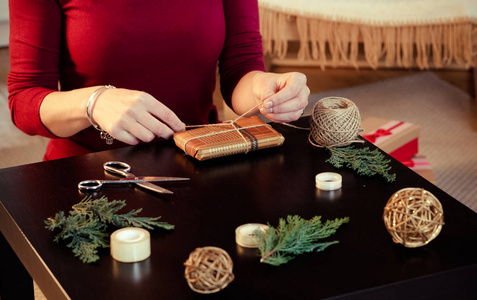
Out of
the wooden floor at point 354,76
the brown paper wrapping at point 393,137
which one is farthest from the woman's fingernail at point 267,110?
the wooden floor at point 354,76

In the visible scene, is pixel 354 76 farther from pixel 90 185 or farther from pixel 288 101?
pixel 90 185

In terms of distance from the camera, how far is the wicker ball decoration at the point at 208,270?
554 mm

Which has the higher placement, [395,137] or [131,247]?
[131,247]

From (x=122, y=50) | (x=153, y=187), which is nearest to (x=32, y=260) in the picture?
(x=153, y=187)

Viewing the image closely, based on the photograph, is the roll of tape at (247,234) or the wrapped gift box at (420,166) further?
the wrapped gift box at (420,166)

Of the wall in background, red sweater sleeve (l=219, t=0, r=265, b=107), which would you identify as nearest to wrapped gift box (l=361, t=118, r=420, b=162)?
red sweater sleeve (l=219, t=0, r=265, b=107)

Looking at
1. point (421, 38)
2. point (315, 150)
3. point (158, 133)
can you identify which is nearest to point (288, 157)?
point (315, 150)

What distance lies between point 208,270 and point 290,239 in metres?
0.11

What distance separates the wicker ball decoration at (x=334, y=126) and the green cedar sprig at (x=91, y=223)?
12.6 inches

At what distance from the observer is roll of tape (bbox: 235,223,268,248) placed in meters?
0.65

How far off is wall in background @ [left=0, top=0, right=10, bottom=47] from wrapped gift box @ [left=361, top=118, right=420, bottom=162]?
1683 millimetres

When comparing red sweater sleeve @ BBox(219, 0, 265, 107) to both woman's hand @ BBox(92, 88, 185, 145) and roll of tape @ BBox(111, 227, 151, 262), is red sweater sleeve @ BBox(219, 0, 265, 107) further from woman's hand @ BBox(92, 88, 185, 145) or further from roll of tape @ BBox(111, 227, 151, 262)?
roll of tape @ BBox(111, 227, 151, 262)

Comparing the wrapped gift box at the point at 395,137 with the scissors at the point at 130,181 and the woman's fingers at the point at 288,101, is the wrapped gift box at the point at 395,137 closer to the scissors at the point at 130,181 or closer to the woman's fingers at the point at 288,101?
the woman's fingers at the point at 288,101

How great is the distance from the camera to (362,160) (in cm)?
86
